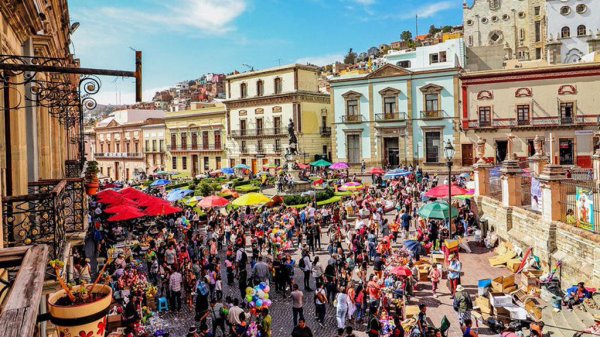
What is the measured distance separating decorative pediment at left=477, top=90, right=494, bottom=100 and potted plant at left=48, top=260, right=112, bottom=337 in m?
39.9

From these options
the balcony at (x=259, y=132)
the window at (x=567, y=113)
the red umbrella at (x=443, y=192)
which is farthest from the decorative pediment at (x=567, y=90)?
the balcony at (x=259, y=132)

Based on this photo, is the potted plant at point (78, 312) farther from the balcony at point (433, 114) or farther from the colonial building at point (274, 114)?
the colonial building at point (274, 114)

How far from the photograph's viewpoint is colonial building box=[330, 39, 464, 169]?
40312 mm

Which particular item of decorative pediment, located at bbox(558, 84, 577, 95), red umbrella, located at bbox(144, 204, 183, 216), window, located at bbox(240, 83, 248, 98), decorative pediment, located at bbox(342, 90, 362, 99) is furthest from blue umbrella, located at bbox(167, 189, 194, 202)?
decorative pediment, located at bbox(558, 84, 577, 95)

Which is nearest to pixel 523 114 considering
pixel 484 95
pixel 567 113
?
pixel 567 113

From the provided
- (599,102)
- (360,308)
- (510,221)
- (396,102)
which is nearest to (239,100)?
(396,102)

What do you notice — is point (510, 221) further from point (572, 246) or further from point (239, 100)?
point (239, 100)

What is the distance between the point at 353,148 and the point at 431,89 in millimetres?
9099

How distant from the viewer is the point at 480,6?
74.9 meters

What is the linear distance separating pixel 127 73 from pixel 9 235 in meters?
2.99

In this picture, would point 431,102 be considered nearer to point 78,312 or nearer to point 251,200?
point 251,200

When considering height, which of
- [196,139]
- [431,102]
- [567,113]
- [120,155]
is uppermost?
[431,102]

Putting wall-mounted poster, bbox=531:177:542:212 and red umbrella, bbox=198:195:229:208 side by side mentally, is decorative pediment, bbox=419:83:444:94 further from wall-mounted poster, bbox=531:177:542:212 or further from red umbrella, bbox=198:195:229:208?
red umbrella, bbox=198:195:229:208

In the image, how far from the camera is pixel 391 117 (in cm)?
4241
